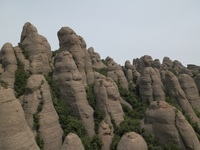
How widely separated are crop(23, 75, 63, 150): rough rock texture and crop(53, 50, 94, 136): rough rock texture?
375 centimetres

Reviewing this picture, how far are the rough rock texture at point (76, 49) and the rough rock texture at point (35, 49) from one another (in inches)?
134

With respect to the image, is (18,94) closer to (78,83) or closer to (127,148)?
(78,83)

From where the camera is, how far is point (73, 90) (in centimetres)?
3425

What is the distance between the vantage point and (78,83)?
3528 cm

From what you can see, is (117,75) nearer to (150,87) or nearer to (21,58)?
(150,87)

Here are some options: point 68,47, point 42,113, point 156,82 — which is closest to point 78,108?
point 42,113

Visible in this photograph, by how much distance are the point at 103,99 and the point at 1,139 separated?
18.3 meters

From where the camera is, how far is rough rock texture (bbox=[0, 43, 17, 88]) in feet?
124

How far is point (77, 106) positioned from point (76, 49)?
12941mm

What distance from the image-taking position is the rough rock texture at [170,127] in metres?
28.6

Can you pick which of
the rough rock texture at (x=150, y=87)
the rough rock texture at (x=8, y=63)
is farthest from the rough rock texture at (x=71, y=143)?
the rough rock texture at (x=150, y=87)

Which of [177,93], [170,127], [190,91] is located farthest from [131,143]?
[190,91]

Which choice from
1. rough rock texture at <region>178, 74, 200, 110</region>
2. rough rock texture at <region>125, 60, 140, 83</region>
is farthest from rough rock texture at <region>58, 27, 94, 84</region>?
rough rock texture at <region>178, 74, 200, 110</region>

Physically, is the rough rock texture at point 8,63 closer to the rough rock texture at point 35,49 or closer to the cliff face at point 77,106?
the cliff face at point 77,106
